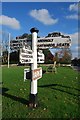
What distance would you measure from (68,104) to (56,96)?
1.25 metres

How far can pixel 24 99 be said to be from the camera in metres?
8.03

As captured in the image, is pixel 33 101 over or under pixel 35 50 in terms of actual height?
under

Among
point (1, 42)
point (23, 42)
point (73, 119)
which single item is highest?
point (1, 42)

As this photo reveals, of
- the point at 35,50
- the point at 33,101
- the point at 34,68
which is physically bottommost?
the point at 33,101

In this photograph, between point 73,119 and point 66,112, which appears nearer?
point 73,119

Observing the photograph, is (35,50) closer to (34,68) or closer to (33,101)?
(34,68)

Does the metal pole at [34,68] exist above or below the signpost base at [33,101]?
above

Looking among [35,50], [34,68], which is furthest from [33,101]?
[35,50]

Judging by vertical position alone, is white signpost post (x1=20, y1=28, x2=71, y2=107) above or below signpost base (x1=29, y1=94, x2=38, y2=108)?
above

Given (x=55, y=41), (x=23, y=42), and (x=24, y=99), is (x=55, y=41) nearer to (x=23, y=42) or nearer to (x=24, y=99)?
(x=23, y=42)

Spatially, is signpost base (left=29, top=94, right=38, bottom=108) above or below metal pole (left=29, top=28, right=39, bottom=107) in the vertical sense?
below

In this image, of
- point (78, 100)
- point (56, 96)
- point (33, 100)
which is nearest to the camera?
point (33, 100)

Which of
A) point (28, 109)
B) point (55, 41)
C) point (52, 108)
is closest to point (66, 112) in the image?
point (52, 108)

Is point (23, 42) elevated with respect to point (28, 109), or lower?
elevated
